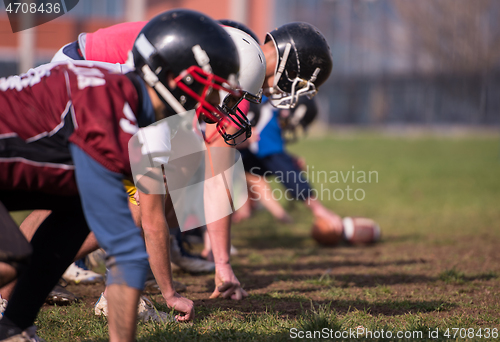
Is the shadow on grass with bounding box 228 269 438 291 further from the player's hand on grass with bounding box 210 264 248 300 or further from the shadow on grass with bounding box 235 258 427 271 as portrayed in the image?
the player's hand on grass with bounding box 210 264 248 300

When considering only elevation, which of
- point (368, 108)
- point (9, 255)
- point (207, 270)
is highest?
point (9, 255)

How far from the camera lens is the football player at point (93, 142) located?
74.8 inches

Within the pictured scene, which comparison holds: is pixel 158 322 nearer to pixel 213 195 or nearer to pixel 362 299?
pixel 213 195

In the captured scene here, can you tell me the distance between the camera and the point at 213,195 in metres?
3.55

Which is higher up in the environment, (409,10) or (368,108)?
(409,10)

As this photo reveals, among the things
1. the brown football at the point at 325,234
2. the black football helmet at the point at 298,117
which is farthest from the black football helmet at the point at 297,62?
the brown football at the point at 325,234

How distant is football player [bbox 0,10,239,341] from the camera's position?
190cm

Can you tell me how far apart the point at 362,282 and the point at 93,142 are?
9.28 ft

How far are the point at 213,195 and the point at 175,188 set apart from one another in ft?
0.97

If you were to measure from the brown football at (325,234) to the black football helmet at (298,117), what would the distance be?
1.07 meters

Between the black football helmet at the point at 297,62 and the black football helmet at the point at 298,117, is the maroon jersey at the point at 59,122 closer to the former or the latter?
the black football helmet at the point at 297,62

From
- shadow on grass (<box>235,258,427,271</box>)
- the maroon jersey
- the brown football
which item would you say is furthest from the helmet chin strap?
the brown football

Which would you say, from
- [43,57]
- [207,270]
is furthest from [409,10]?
[207,270]

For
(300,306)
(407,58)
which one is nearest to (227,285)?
(300,306)
